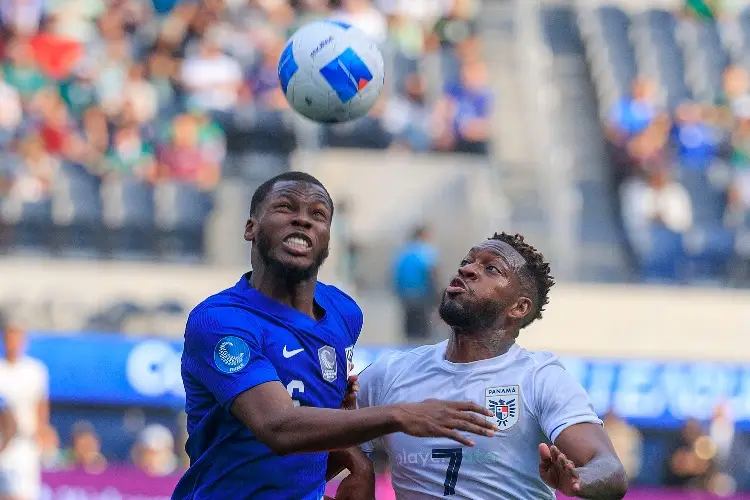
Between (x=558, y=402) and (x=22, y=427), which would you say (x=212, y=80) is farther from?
(x=558, y=402)

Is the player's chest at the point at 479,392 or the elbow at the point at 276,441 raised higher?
the player's chest at the point at 479,392

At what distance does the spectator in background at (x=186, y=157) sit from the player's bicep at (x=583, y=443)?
410 inches

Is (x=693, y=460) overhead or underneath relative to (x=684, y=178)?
underneath

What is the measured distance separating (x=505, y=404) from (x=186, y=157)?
34.0 ft

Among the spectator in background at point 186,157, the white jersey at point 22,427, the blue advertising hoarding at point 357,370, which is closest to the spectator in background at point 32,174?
the spectator in background at point 186,157

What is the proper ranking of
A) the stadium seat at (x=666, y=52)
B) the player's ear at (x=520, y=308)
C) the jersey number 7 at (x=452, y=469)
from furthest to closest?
the stadium seat at (x=666, y=52), the player's ear at (x=520, y=308), the jersey number 7 at (x=452, y=469)

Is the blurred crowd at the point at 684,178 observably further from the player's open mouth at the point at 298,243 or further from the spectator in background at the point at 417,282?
the player's open mouth at the point at 298,243

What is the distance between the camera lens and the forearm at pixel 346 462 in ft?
17.9

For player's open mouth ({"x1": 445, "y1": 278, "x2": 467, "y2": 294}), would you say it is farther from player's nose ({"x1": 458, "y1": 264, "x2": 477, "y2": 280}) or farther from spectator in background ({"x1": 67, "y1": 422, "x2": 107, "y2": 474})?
spectator in background ({"x1": 67, "y1": 422, "x2": 107, "y2": 474})

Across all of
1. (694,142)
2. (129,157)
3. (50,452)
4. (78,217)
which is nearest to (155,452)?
(50,452)

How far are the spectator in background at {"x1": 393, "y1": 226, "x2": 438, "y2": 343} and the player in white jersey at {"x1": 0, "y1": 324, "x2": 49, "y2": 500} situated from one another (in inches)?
139

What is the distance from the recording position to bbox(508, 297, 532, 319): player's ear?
17.4 feet

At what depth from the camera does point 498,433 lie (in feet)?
16.5

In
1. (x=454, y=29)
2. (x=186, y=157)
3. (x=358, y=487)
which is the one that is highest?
(x=454, y=29)
